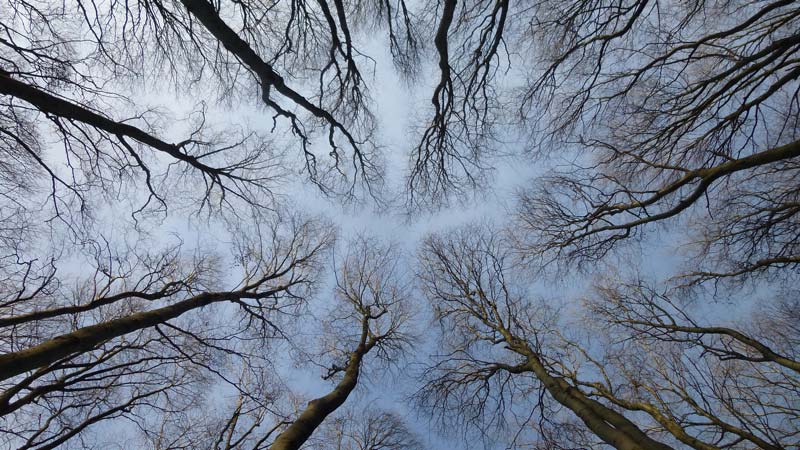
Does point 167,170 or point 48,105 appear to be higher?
point 167,170

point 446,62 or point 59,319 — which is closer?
point 446,62

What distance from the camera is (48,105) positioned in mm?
3439

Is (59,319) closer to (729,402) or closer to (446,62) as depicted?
(446,62)

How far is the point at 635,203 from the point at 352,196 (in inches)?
202

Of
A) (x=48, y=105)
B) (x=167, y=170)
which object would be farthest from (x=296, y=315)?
(x=48, y=105)

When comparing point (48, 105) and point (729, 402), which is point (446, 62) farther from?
point (729, 402)

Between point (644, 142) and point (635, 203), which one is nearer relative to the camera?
point (635, 203)

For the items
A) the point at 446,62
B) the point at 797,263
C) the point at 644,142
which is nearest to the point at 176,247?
the point at 446,62

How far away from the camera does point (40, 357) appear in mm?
3217

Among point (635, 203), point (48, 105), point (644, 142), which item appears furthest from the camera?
point (644, 142)

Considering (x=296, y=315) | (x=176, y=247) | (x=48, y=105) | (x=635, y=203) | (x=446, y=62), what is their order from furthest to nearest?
(x=296, y=315), (x=176, y=247), (x=635, y=203), (x=446, y=62), (x=48, y=105)

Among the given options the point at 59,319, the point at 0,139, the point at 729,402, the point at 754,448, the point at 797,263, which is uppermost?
the point at 0,139

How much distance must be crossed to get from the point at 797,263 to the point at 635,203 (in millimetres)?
3659

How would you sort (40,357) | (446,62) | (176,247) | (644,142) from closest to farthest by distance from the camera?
(40,357) < (446,62) < (644,142) < (176,247)
